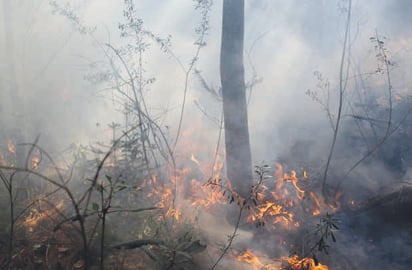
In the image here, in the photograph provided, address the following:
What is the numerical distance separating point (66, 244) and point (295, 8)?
10.4m

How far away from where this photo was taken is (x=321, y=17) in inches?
465

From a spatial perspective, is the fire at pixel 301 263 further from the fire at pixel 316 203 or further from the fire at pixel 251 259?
the fire at pixel 316 203

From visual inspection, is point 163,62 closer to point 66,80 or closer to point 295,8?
point 66,80

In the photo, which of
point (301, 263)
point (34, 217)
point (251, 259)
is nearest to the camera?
point (301, 263)

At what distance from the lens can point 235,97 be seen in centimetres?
556

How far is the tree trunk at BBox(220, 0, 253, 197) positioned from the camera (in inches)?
213

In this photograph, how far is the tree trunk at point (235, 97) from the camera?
17.8ft

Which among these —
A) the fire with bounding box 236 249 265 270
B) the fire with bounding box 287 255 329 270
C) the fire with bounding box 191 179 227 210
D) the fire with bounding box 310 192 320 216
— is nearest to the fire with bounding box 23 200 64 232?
the fire with bounding box 191 179 227 210

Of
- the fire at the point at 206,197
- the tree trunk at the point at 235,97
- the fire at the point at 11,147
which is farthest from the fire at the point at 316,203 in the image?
the fire at the point at 11,147

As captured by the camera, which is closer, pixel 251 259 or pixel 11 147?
pixel 251 259

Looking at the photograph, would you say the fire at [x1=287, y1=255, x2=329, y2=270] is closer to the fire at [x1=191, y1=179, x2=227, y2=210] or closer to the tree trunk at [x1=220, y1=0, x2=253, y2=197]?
the tree trunk at [x1=220, y1=0, x2=253, y2=197]

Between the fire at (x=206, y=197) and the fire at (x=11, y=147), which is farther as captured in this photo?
the fire at (x=11, y=147)

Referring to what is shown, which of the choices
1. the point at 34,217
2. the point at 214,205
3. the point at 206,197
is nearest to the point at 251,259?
the point at 214,205

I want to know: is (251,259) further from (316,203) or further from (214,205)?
(316,203)
